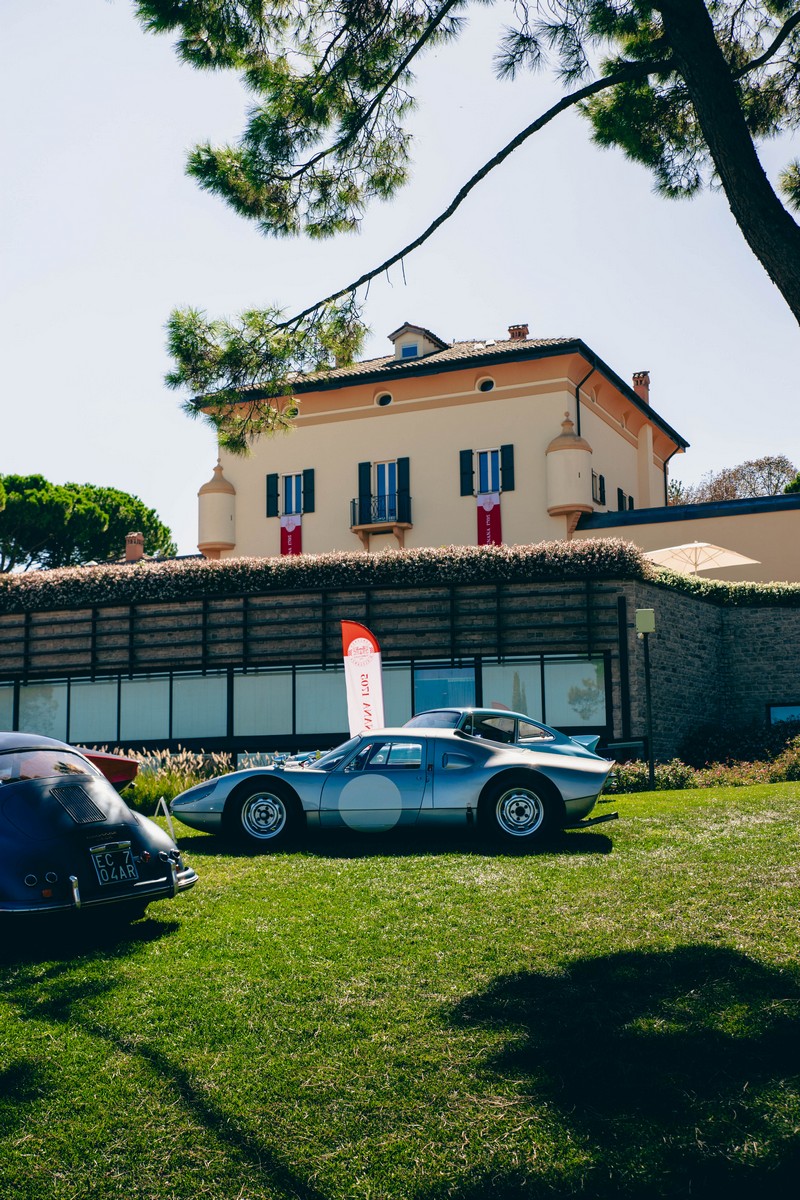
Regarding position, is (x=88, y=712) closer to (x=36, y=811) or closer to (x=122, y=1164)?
(x=36, y=811)

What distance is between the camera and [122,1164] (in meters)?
3.82

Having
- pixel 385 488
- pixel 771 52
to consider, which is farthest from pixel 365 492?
pixel 771 52

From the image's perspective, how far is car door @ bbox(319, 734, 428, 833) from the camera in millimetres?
9695

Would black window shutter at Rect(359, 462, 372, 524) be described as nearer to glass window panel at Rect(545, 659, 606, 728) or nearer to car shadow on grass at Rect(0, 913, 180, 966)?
glass window panel at Rect(545, 659, 606, 728)

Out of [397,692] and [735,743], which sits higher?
[397,692]

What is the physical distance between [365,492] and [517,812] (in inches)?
954

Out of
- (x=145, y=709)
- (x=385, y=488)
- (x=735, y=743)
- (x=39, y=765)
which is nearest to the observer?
(x=39, y=765)

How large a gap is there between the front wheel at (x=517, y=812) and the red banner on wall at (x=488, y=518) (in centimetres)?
2158

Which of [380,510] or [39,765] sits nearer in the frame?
[39,765]

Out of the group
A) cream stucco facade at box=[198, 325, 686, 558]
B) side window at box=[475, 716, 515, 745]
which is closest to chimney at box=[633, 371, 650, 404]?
cream stucco facade at box=[198, 325, 686, 558]

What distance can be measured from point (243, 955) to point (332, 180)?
6.18 meters

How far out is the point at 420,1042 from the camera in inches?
188

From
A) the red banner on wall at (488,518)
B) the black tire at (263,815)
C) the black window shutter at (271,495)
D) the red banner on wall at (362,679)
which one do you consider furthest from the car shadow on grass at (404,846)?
the black window shutter at (271,495)

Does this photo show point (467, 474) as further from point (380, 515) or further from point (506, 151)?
point (506, 151)
